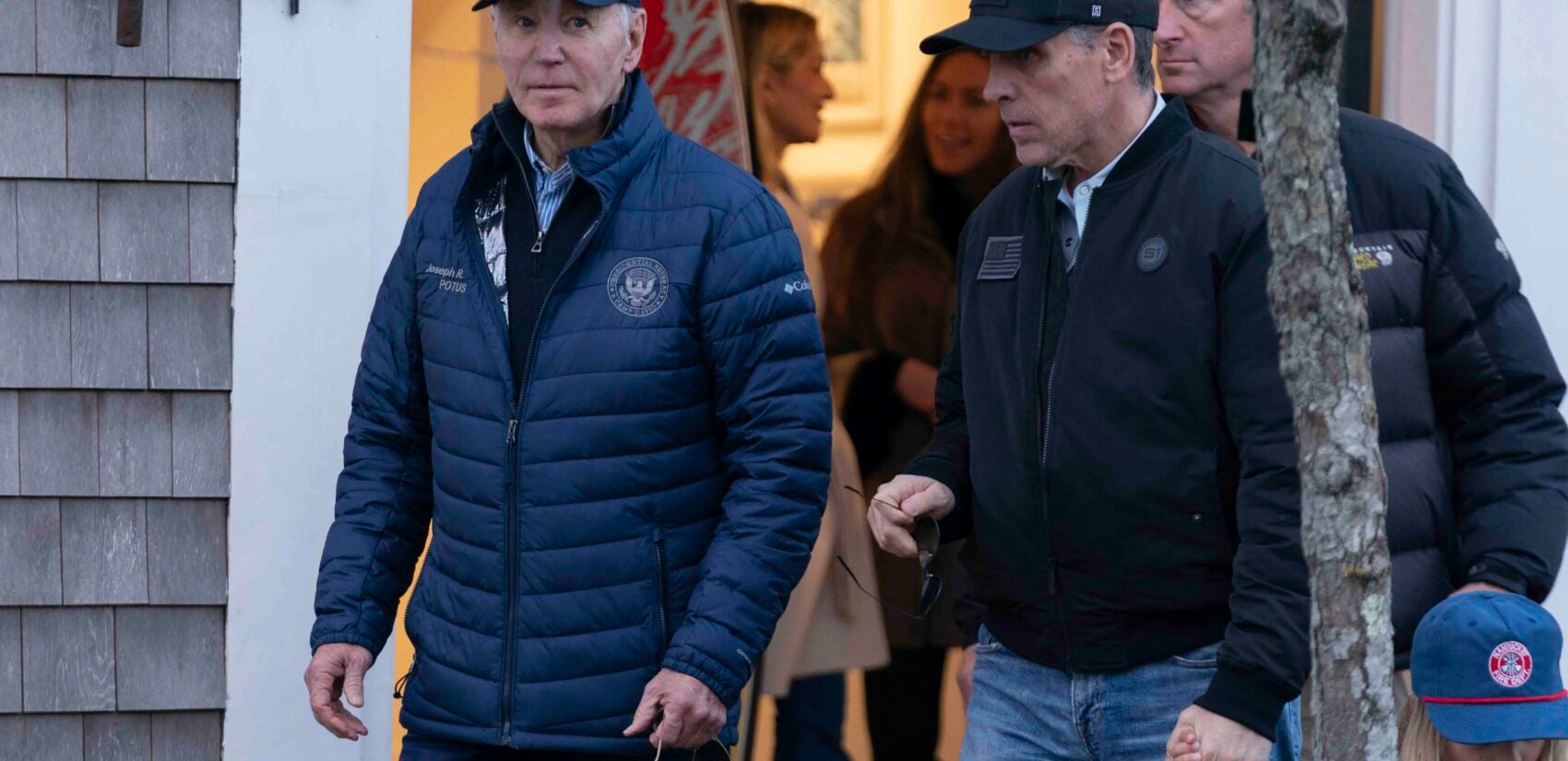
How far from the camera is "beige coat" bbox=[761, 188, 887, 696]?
3.92 meters

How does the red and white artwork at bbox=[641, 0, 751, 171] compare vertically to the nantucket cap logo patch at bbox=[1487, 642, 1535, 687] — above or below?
above

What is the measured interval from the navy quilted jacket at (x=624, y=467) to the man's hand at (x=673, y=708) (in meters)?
0.02

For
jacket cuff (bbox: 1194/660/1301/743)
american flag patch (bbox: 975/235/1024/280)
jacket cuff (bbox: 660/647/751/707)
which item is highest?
american flag patch (bbox: 975/235/1024/280)

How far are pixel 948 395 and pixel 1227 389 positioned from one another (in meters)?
0.57

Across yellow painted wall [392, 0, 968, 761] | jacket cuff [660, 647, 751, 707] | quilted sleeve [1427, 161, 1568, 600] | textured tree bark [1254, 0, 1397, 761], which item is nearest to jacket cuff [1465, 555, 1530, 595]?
quilted sleeve [1427, 161, 1568, 600]

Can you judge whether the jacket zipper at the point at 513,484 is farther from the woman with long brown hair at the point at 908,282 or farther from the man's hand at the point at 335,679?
the woman with long brown hair at the point at 908,282

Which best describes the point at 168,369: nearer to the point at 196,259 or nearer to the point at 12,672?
the point at 196,259

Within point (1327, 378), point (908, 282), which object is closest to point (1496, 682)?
point (1327, 378)

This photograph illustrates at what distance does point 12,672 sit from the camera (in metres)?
3.42

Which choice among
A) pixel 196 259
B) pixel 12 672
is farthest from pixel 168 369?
pixel 12 672

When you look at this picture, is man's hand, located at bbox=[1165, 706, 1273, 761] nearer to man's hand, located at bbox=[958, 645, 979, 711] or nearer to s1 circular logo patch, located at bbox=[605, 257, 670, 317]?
man's hand, located at bbox=[958, 645, 979, 711]

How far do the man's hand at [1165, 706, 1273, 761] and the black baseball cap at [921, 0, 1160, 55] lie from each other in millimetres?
877

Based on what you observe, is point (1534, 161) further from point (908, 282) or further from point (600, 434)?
point (600, 434)

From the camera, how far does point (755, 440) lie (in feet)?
8.52
